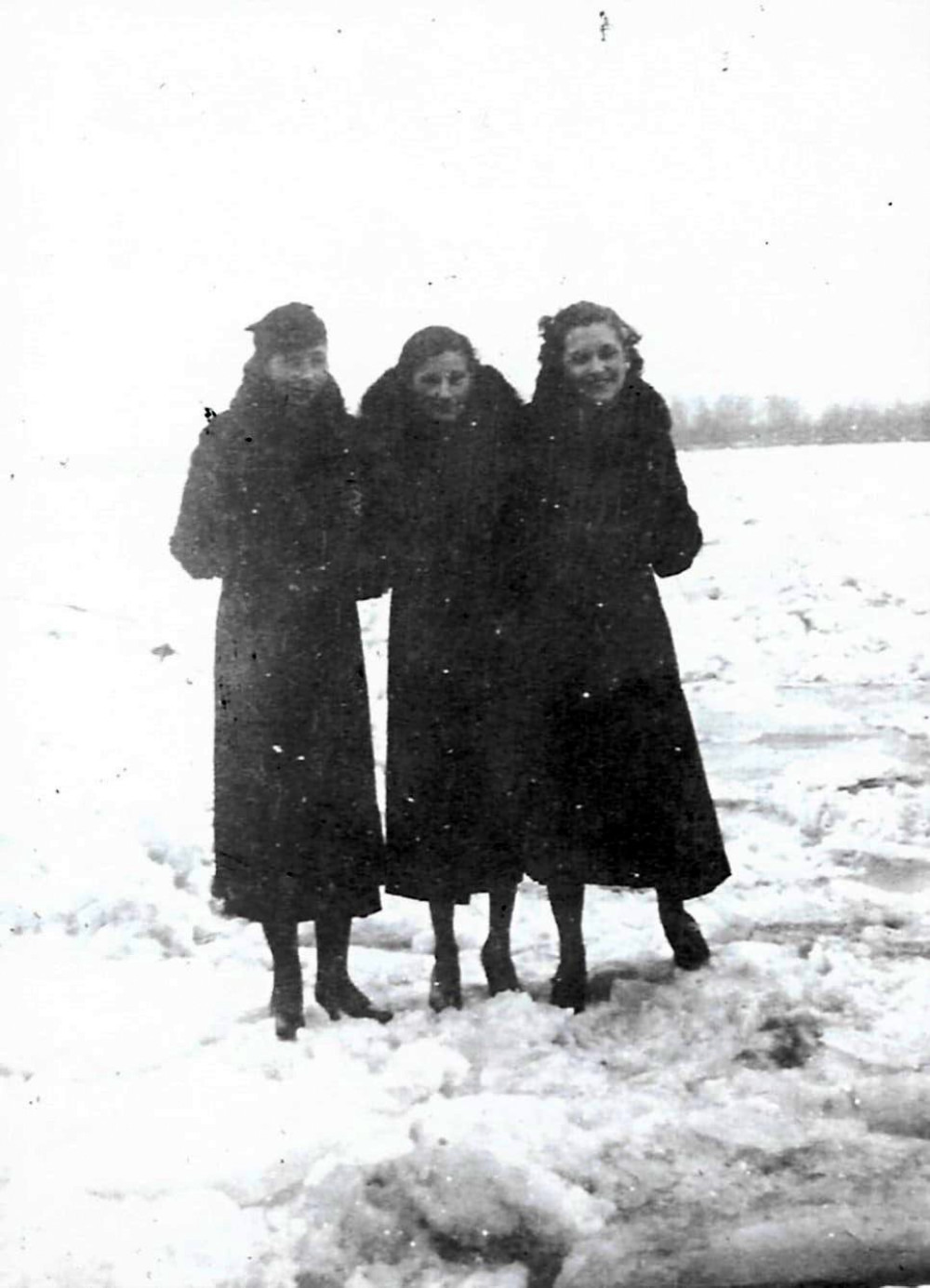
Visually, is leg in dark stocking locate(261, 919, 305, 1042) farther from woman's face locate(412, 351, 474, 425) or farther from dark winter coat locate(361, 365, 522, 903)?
woman's face locate(412, 351, 474, 425)

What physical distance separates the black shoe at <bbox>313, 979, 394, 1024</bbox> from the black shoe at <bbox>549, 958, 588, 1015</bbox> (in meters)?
0.40

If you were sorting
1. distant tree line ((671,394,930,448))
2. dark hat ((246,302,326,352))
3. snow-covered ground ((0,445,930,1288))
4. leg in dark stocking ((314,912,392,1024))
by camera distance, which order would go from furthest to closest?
distant tree line ((671,394,930,448)), leg in dark stocking ((314,912,392,1024)), dark hat ((246,302,326,352)), snow-covered ground ((0,445,930,1288))

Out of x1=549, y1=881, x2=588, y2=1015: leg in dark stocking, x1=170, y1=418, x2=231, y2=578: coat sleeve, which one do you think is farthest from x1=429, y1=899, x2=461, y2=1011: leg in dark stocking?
x1=170, y1=418, x2=231, y2=578: coat sleeve

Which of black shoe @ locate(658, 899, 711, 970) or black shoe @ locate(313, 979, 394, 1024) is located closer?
black shoe @ locate(313, 979, 394, 1024)

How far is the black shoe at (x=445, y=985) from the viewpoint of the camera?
2.86 meters

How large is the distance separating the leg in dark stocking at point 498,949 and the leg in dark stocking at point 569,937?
4.2 inches

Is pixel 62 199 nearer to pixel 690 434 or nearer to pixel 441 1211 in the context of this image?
pixel 690 434

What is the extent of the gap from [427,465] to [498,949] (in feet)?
3.86

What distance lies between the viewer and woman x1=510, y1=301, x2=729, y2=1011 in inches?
113

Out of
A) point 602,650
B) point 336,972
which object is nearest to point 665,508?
point 602,650

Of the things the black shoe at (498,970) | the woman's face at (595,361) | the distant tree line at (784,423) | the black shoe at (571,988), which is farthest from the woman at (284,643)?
the distant tree line at (784,423)

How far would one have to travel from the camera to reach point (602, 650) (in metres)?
2.90

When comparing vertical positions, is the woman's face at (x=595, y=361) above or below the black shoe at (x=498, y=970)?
above

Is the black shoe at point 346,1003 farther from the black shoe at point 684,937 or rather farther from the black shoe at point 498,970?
the black shoe at point 684,937
